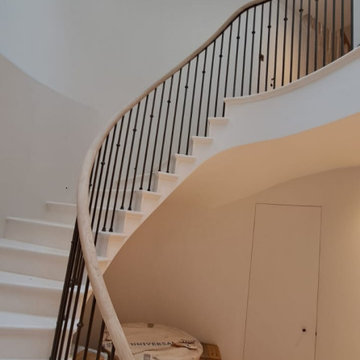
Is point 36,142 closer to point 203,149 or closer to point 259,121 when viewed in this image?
point 203,149

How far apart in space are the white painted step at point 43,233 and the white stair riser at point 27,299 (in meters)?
0.55

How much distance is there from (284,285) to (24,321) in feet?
8.80

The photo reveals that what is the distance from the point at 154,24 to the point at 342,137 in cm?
301

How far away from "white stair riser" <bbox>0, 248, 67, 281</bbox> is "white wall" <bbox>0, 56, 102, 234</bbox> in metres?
0.76

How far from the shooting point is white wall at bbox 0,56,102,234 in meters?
2.67

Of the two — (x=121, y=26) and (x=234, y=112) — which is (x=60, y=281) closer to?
(x=234, y=112)

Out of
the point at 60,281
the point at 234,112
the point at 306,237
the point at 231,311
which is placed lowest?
the point at 231,311

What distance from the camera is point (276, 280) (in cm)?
333

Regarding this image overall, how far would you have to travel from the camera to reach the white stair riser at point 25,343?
146cm

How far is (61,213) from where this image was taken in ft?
8.86

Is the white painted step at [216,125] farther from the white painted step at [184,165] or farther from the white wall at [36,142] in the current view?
the white wall at [36,142]

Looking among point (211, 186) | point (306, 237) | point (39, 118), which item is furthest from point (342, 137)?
point (39, 118)

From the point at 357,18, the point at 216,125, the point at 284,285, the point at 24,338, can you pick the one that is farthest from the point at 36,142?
the point at 357,18

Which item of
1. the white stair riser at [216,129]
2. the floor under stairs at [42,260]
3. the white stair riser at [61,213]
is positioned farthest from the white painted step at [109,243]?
the white stair riser at [216,129]
